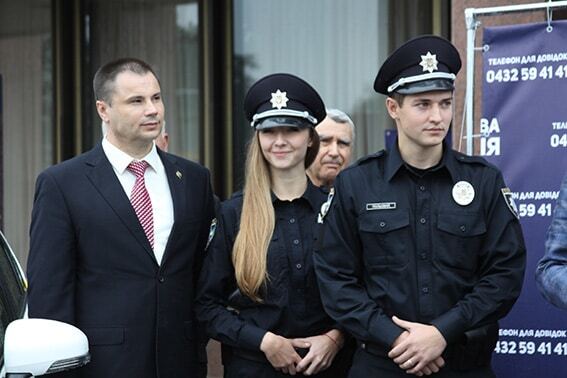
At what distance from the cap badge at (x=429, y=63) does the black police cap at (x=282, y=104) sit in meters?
0.54

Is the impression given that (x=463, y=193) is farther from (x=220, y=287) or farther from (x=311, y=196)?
(x=220, y=287)

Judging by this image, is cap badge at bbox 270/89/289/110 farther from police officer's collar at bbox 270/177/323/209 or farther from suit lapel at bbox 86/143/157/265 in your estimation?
suit lapel at bbox 86/143/157/265

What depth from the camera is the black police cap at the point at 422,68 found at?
11.8ft

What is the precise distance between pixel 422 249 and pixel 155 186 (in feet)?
3.58

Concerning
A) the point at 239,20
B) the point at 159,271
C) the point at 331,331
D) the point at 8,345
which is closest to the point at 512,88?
the point at 331,331

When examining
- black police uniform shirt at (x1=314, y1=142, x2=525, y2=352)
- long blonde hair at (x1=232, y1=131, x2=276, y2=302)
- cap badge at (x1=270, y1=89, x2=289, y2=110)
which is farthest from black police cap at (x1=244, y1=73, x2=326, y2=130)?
black police uniform shirt at (x1=314, y1=142, x2=525, y2=352)

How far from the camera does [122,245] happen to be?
3.80 metres

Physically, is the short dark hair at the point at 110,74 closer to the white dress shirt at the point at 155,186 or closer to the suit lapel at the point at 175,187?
the white dress shirt at the point at 155,186

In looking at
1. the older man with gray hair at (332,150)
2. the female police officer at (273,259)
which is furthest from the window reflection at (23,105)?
the female police officer at (273,259)

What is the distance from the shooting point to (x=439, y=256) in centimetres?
347

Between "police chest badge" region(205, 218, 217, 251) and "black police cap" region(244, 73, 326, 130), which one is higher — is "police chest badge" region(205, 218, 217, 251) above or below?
below

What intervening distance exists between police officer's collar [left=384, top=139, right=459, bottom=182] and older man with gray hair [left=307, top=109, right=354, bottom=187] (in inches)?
50.8

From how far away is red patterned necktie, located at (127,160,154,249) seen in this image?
3869mm

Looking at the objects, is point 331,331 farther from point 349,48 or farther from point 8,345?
point 349,48
